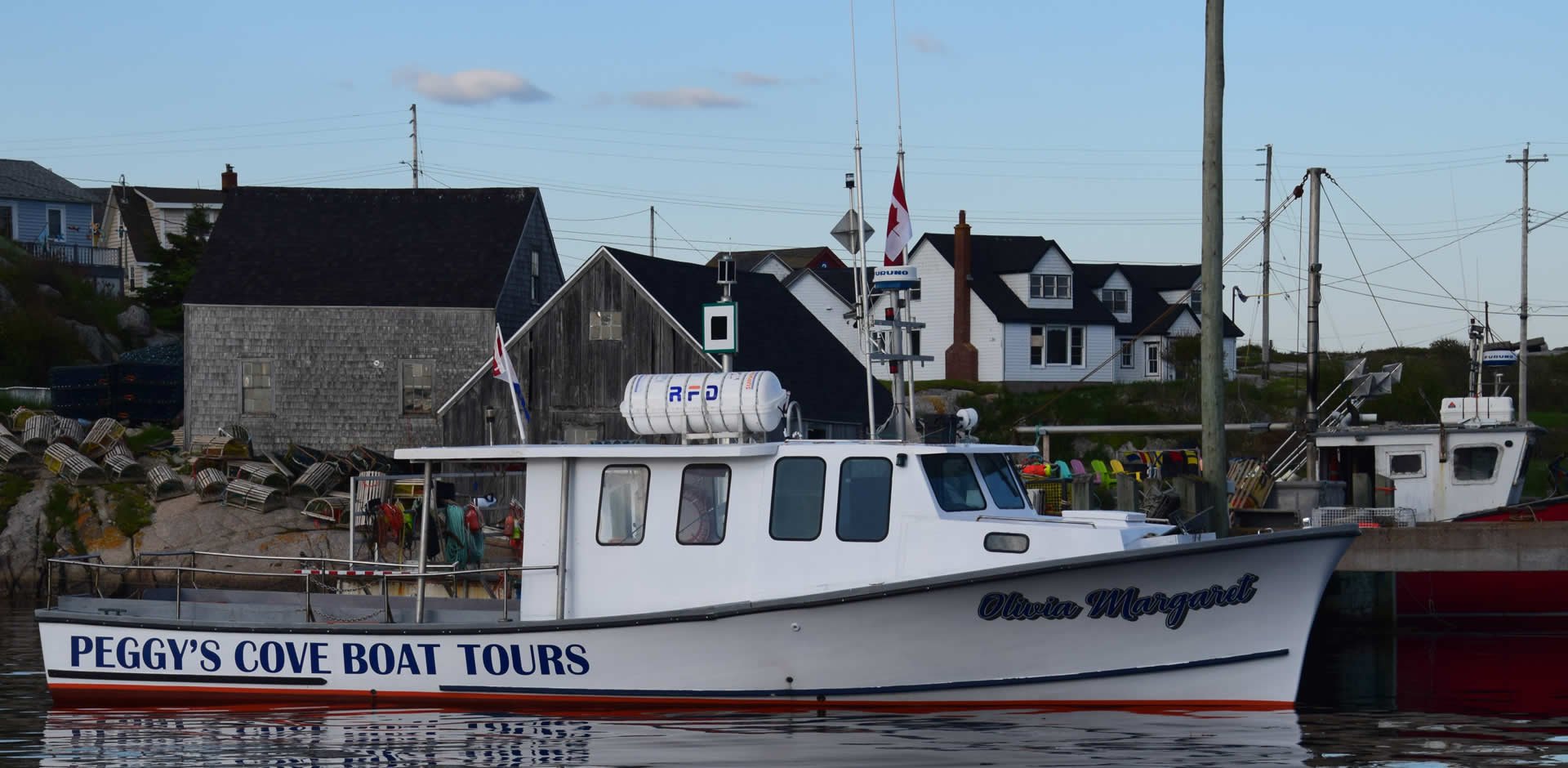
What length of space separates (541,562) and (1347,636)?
12.5 metres

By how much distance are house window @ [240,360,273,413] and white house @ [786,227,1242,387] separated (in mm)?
23538

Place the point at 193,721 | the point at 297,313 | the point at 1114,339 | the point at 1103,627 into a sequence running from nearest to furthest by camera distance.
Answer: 1. the point at 1103,627
2. the point at 193,721
3. the point at 297,313
4. the point at 1114,339

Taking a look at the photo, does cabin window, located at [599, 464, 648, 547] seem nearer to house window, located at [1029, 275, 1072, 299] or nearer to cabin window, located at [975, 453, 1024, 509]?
cabin window, located at [975, 453, 1024, 509]

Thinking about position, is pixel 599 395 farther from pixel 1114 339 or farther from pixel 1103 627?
pixel 1114 339

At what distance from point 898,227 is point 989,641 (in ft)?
11.9

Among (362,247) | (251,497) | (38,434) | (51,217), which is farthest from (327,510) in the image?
(51,217)

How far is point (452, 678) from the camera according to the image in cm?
1388

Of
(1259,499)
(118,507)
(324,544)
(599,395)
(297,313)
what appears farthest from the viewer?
(297,313)

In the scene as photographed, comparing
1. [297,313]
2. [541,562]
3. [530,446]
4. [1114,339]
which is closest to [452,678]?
[541,562]

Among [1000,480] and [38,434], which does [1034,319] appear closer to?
[38,434]

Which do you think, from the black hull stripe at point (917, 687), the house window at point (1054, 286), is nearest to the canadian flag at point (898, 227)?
the black hull stripe at point (917, 687)

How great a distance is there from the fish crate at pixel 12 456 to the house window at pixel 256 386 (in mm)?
6006

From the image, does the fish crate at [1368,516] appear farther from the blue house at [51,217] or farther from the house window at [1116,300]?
the blue house at [51,217]

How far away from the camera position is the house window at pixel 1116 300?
60375 millimetres
